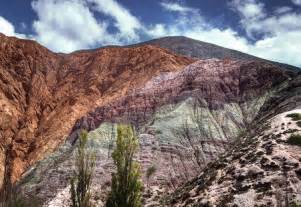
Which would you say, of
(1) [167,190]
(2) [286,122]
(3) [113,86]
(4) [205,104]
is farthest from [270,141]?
(3) [113,86]

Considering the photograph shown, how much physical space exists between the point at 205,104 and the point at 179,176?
772 inches

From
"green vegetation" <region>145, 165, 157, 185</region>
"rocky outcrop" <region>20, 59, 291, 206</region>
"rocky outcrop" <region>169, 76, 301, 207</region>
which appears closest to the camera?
"rocky outcrop" <region>169, 76, 301, 207</region>

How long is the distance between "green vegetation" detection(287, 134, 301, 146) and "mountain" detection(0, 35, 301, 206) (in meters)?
0.57

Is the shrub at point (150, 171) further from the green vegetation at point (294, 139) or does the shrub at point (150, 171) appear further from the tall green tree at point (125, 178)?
the tall green tree at point (125, 178)

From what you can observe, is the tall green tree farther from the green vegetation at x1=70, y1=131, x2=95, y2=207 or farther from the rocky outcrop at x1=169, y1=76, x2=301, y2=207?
the rocky outcrop at x1=169, y1=76, x2=301, y2=207

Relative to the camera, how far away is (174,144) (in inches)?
2916

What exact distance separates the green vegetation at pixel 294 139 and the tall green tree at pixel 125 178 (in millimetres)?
17347

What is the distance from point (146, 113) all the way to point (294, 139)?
44.1 metres

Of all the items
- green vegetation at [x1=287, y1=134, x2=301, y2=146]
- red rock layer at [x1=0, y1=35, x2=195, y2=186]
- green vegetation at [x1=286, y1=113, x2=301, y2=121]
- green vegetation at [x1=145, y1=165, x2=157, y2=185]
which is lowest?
green vegetation at [x1=145, y1=165, x2=157, y2=185]

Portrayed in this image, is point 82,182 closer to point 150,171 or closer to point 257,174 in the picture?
point 257,174

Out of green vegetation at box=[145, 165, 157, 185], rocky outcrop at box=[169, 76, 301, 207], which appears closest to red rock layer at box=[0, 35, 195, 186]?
green vegetation at box=[145, 165, 157, 185]

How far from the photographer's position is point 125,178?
3525 centimetres

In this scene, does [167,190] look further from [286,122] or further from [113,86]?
[113,86]

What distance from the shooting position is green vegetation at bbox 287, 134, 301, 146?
151 feet
